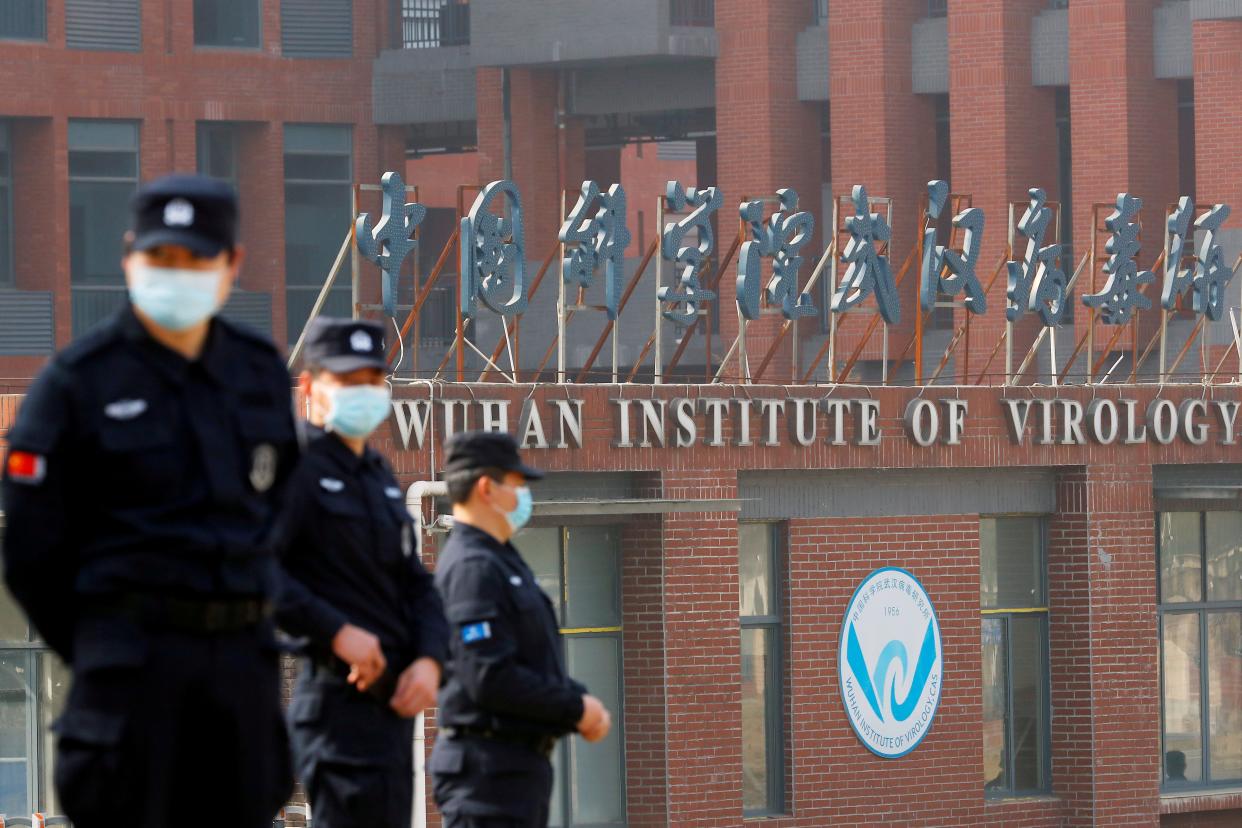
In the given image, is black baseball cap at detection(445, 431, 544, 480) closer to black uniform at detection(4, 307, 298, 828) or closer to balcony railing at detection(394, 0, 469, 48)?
black uniform at detection(4, 307, 298, 828)

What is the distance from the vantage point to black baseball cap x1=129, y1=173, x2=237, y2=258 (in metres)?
5.07

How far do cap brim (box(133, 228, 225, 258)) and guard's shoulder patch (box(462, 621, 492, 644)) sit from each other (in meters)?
2.65

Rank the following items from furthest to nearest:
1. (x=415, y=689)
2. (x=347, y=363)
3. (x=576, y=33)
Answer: (x=576, y=33) → (x=347, y=363) → (x=415, y=689)

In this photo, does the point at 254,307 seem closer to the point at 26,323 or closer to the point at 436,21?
the point at 26,323

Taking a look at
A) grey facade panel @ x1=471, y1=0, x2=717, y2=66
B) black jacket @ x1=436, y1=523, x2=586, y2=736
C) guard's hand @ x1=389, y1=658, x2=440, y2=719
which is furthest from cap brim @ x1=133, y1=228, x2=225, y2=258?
grey facade panel @ x1=471, y1=0, x2=717, y2=66

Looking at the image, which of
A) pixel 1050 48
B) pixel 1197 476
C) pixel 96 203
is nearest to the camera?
pixel 1197 476

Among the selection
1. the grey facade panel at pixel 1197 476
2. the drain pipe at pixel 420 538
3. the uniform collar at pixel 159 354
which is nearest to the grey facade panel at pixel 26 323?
the grey facade panel at pixel 1197 476

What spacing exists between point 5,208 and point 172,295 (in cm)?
3859

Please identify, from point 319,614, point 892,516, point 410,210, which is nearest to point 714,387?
point 892,516

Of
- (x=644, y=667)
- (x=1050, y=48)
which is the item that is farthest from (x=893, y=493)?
(x=1050, y=48)

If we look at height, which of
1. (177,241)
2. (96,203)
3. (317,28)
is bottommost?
(177,241)

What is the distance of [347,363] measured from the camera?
702 cm

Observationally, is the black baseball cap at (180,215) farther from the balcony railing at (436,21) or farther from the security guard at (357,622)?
the balcony railing at (436,21)

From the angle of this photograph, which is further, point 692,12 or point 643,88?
point 643,88
